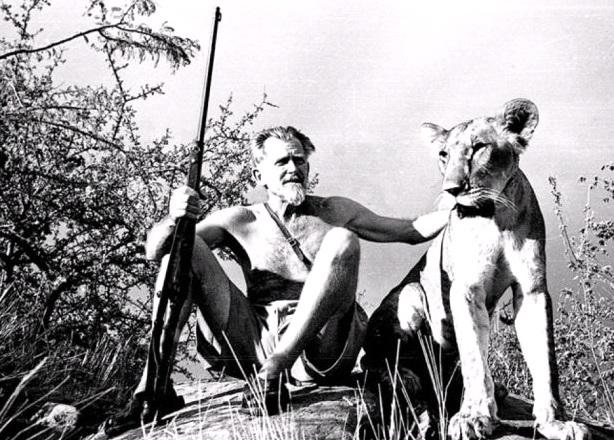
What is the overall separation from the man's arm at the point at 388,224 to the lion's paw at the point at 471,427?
4.40ft

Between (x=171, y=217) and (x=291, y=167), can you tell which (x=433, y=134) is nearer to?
(x=291, y=167)

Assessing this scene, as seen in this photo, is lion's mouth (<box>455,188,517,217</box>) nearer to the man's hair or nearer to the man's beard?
the man's beard

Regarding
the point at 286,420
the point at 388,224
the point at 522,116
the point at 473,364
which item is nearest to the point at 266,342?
the point at 286,420

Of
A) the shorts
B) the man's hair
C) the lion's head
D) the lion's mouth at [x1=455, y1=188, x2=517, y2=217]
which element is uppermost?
the man's hair

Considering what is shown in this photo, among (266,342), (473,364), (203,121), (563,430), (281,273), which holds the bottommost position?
(563,430)

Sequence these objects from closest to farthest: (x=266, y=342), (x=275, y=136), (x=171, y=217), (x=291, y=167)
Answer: (x=171, y=217) < (x=266, y=342) < (x=291, y=167) < (x=275, y=136)

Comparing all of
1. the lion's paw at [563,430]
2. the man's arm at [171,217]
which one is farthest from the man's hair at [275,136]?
the lion's paw at [563,430]

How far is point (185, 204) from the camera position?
4246 mm

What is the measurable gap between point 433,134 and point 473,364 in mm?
1343

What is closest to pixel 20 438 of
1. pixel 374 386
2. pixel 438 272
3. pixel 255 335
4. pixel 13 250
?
pixel 255 335

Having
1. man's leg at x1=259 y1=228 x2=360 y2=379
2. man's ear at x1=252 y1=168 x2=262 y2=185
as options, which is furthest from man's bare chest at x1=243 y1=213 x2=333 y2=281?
man's leg at x1=259 y1=228 x2=360 y2=379

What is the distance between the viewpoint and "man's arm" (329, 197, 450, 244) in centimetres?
474

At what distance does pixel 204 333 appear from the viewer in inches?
179

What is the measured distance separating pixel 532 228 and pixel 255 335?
5.36 feet
